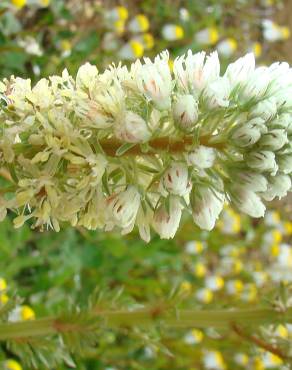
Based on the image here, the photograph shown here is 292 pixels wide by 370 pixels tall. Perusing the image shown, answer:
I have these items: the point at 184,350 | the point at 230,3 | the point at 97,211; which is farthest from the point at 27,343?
the point at 230,3

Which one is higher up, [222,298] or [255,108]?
[255,108]

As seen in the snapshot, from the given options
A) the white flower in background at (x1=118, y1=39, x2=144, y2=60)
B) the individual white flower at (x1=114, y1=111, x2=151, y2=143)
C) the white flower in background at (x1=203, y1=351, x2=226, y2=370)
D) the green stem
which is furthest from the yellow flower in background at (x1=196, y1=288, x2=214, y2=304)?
the individual white flower at (x1=114, y1=111, x2=151, y2=143)

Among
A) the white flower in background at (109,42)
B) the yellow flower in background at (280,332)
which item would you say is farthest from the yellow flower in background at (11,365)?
the white flower in background at (109,42)

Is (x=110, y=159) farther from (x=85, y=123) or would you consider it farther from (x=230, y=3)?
(x=230, y=3)

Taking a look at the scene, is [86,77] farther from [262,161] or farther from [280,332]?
[280,332]

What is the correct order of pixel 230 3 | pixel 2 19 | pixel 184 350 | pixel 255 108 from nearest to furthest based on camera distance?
pixel 255 108
pixel 2 19
pixel 184 350
pixel 230 3

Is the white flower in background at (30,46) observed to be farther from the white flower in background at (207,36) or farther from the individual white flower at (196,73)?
the individual white flower at (196,73)

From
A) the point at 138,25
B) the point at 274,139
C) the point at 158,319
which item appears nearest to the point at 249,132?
the point at 274,139
